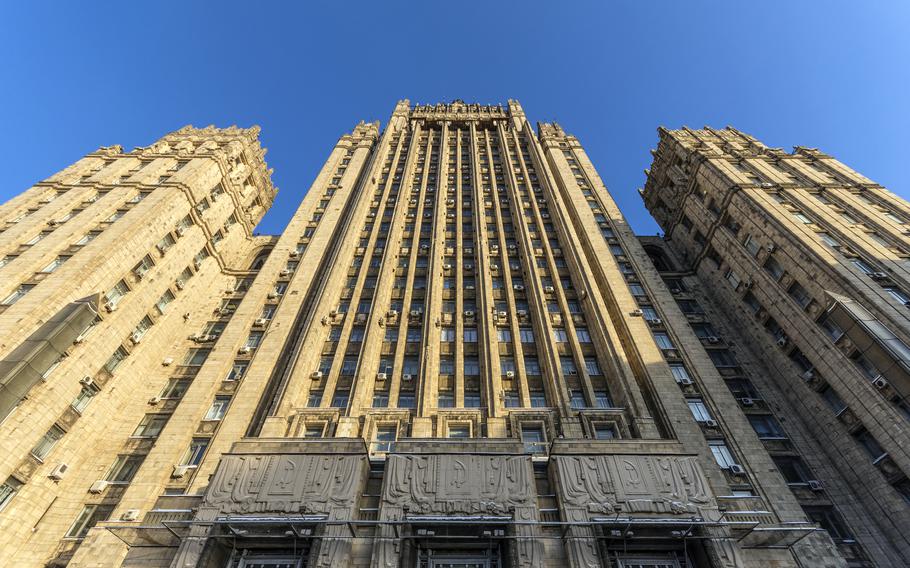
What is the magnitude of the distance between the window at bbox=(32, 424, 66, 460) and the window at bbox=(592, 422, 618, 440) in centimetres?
2863

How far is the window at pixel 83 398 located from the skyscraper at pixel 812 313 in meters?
39.6

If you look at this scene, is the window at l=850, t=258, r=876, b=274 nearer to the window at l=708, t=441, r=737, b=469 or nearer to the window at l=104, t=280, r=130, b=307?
the window at l=708, t=441, r=737, b=469

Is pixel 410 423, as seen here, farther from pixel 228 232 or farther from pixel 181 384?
pixel 228 232

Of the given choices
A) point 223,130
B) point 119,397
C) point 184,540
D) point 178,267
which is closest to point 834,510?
point 184,540

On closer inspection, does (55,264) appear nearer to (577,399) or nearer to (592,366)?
(577,399)

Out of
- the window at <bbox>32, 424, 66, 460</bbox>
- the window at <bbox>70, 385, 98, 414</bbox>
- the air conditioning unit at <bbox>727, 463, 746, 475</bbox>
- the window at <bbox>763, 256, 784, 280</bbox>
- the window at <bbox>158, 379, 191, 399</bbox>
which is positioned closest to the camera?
the air conditioning unit at <bbox>727, 463, 746, 475</bbox>

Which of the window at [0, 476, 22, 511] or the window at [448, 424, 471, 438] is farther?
the window at [448, 424, 471, 438]

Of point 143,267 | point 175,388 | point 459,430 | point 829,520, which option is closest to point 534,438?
point 459,430

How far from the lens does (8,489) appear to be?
22312 millimetres

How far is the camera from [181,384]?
31031 millimetres

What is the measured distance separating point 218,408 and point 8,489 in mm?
9371

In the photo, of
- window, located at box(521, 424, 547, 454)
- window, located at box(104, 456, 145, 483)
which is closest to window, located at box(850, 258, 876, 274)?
window, located at box(521, 424, 547, 454)

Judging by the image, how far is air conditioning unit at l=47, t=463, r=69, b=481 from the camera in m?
23.6

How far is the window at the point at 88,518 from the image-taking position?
22750 millimetres
